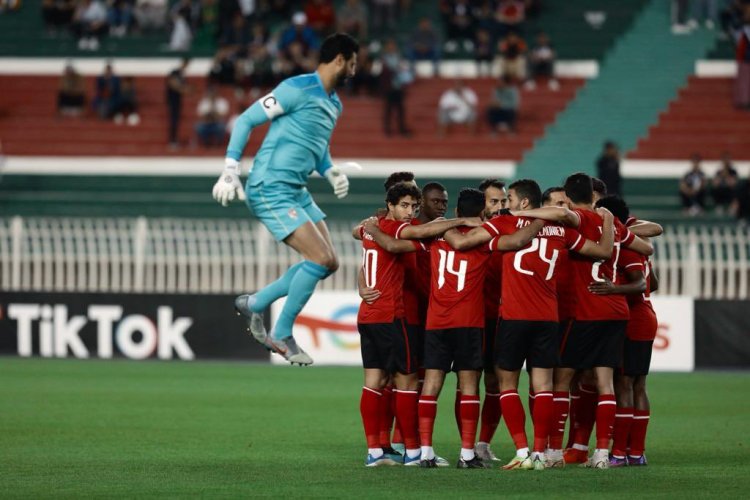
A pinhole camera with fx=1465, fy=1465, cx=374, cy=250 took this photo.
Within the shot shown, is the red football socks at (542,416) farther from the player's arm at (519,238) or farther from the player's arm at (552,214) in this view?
the player's arm at (552,214)

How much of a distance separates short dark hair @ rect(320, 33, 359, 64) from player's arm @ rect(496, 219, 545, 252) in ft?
5.35

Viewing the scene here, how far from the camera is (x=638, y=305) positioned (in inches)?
427

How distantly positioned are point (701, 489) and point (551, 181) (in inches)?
773

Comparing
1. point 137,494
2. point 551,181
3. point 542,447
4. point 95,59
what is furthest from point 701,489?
point 95,59

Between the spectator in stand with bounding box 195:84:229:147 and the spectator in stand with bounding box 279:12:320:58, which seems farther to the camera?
the spectator in stand with bounding box 279:12:320:58

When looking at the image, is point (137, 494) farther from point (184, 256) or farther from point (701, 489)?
point (184, 256)

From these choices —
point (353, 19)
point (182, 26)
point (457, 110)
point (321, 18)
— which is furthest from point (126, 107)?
point (457, 110)

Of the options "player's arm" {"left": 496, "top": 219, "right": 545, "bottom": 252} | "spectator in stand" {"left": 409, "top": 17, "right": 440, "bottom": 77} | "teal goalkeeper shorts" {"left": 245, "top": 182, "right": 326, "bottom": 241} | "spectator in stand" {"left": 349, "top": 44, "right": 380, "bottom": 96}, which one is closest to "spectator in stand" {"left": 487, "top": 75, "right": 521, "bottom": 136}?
"spectator in stand" {"left": 409, "top": 17, "right": 440, "bottom": 77}

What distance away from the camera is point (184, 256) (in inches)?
821

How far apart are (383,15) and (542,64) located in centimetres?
403

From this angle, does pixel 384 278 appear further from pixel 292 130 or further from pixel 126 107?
pixel 126 107

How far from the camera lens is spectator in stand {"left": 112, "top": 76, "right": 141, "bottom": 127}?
31516 millimetres

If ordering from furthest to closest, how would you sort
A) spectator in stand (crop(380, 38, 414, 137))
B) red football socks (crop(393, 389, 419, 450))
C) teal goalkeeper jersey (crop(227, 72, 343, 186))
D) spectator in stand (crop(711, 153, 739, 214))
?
spectator in stand (crop(380, 38, 414, 137))
spectator in stand (crop(711, 153, 739, 214))
red football socks (crop(393, 389, 419, 450))
teal goalkeeper jersey (crop(227, 72, 343, 186))

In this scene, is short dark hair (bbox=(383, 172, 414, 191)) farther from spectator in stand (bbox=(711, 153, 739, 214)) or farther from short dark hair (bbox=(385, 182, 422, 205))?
spectator in stand (bbox=(711, 153, 739, 214))
